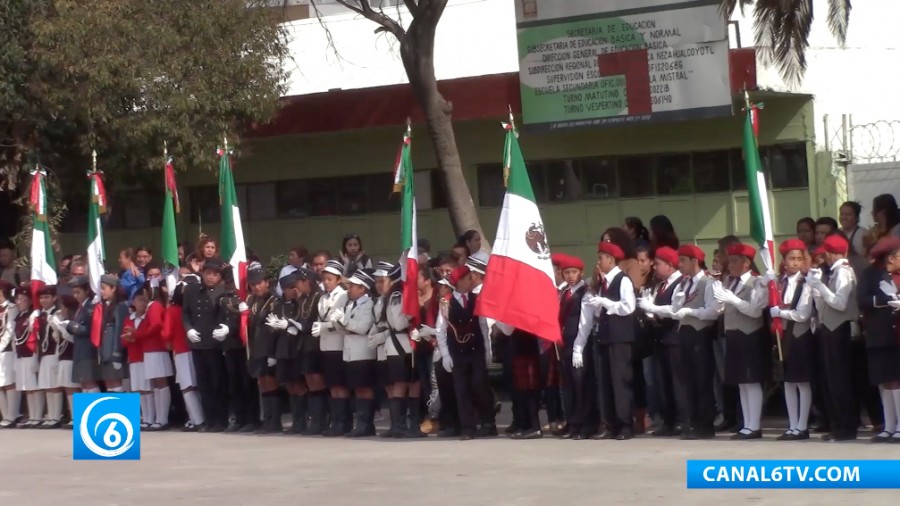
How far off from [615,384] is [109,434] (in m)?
4.55

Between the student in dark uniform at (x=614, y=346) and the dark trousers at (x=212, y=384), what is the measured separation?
448 centimetres

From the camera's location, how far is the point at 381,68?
24188 mm

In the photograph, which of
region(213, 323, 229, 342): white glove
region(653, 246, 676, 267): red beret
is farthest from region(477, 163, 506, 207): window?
region(653, 246, 676, 267): red beret

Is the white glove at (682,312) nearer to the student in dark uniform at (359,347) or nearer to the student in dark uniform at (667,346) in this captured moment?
the student in dark uniform at (667,346)

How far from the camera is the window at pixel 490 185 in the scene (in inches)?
866

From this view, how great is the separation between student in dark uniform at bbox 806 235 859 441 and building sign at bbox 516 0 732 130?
20.6 ft

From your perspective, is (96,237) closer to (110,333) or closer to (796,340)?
(110,333)

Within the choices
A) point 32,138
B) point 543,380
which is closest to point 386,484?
point 543,380

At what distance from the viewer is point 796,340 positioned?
41.2 ft

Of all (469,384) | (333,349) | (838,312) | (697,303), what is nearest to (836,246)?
(838,312)

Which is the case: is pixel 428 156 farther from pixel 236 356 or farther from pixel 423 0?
pixel 236 356

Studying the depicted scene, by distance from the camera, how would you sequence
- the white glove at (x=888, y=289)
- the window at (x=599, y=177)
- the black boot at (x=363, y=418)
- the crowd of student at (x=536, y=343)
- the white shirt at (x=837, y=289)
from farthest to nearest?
the window at (x=599, y=177) < the black boot at (x=363, y=418) < the crowd of student at (x=536, y=343) < the white shirt at (x=837, y=289) < the white glove at (x=888, y=289)

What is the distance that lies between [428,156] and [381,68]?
97.9 inches

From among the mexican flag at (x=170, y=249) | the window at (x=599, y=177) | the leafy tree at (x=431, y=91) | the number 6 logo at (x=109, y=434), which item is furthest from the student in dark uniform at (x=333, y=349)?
the window at (x=599, y=177)
